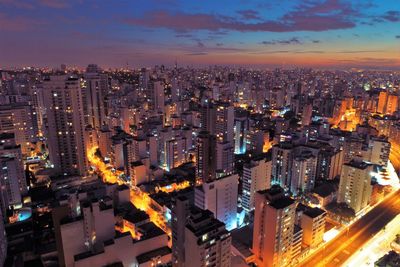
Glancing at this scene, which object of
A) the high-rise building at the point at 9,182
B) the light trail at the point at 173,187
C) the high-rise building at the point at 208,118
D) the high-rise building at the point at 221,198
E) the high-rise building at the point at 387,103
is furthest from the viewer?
the high-rise building at the point at 387,103

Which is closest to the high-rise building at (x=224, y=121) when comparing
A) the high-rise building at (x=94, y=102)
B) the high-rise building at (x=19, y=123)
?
the high-rise building at (x=94, y=102)

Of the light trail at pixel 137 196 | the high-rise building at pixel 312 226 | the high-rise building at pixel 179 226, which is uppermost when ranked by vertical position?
the high-rise building at pixel 179 226

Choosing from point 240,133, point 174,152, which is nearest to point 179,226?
point 174,152

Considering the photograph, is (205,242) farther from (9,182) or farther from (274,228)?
(9,182)

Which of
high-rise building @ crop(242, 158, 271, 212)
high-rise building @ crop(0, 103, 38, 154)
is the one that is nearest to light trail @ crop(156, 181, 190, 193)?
high-rise building @ crop(242, 158, 271, 212)

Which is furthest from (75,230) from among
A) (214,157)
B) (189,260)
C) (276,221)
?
(214,157)

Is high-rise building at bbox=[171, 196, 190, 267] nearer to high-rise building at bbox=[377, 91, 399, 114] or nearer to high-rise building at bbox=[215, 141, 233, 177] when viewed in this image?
high-rise building at bbox=[215, 141, 233, 177]

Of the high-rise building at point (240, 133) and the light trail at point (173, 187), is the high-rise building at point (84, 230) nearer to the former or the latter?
the light trail at point (173, 187)
